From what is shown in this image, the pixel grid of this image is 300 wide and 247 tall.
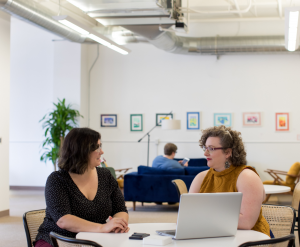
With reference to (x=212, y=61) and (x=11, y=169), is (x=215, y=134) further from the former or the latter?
(x=11, y=169)

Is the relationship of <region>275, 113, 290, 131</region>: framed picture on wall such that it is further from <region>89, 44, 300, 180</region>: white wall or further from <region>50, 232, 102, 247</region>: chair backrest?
<region>50, 232, 102, 247</region>: chair backrest

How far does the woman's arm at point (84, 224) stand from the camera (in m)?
2.20

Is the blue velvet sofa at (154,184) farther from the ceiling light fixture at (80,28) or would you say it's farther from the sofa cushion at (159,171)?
the ceiling light fixture at (80,28)

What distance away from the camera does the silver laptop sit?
1885mm

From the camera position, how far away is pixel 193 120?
9.91 metres

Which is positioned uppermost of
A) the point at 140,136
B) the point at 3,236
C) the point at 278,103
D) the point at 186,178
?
the point at 278,103

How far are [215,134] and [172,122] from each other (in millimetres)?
6499

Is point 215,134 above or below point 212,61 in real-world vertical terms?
below

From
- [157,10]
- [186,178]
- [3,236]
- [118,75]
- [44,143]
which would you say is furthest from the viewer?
[118,75]

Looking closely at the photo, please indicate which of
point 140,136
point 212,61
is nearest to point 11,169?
point 140,136

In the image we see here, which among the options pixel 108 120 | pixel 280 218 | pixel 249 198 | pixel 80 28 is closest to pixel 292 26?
pixel 80 28

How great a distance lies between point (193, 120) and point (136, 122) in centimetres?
154

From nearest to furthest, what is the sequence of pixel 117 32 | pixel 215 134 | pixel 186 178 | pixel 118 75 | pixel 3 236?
pixel 215 134 < pixel 3 236 < pixel 186 178 < pixel 117 32 < pixel 118 75

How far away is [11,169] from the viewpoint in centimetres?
1052
